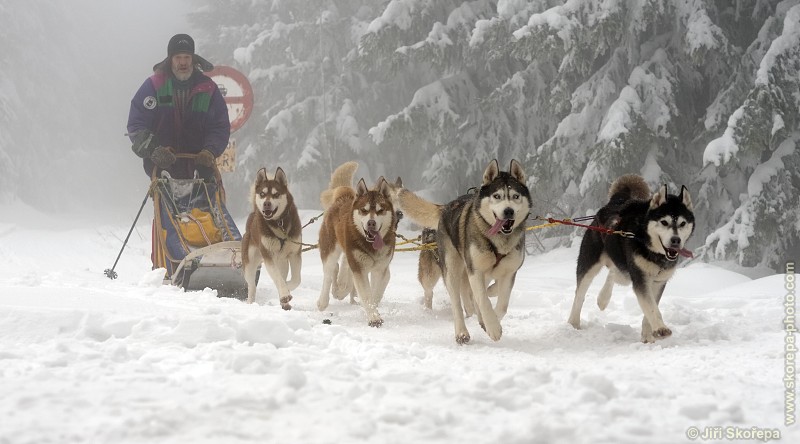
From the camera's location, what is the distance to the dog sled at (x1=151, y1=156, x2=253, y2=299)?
7.00 meters

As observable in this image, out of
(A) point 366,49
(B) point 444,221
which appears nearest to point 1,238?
(A) point 366,49

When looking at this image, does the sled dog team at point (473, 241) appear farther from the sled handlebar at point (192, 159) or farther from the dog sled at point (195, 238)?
the sled handlebar at point (192, 159)

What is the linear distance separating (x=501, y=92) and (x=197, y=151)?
253 inches

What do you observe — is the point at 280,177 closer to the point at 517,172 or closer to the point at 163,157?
the point at 163,157

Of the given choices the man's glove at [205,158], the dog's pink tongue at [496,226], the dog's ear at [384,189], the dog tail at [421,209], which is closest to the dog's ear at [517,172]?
the dog's pink tongue at [496,226]

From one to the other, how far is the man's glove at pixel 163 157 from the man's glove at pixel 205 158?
320mm

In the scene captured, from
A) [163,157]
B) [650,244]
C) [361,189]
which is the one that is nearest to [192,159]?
[163,157]

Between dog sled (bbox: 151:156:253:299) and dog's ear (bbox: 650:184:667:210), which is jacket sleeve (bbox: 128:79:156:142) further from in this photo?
dog's ear (bbox: 650:184:667:210)

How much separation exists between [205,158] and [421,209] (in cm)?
293

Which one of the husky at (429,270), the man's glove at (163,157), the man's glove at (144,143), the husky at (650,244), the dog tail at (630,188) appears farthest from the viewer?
the man's glove at (144,143)

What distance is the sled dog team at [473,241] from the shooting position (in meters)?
4.45

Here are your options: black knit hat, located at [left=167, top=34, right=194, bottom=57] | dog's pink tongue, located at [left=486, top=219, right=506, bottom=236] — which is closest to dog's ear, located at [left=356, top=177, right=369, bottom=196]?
dog's pink tongue, located at [left=486, top=219, right=506, bottom=236]

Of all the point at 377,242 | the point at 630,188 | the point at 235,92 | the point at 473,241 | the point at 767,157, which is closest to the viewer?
the point at 473,241

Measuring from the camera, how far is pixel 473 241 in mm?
4703
